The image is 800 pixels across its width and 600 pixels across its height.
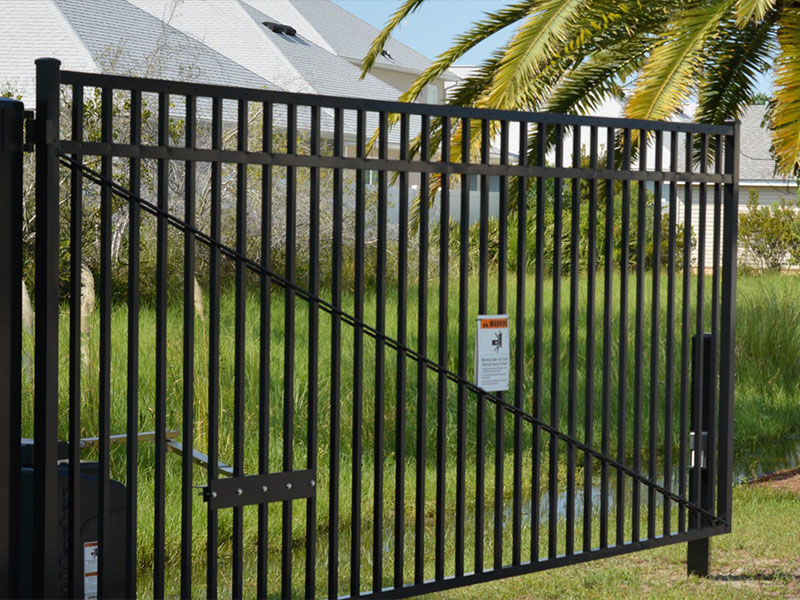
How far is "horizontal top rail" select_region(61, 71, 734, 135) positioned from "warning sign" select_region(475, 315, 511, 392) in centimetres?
85

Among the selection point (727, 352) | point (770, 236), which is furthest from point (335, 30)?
point (727, 352)

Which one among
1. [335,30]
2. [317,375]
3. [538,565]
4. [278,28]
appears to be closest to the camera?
[317,375]

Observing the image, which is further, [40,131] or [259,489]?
[259,489]

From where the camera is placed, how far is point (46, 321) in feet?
11.8

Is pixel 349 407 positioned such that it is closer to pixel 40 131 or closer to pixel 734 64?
pixel 734 64

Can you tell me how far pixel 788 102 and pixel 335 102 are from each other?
4815 millimetres

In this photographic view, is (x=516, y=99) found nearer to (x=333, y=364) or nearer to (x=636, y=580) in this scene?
(x=636, y=580)

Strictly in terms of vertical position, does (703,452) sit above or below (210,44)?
below

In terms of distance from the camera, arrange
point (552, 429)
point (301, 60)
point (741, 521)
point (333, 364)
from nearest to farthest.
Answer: point (333, 364)
point (552, 429)
point (741, 521)
point (301, 60)

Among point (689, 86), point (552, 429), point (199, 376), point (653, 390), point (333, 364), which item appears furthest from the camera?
point (689, 86)

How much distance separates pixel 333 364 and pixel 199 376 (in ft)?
12.6

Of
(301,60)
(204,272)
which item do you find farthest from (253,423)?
(301,60)

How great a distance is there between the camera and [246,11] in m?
28.3

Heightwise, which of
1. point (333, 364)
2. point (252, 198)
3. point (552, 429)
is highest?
point (252, 198)
